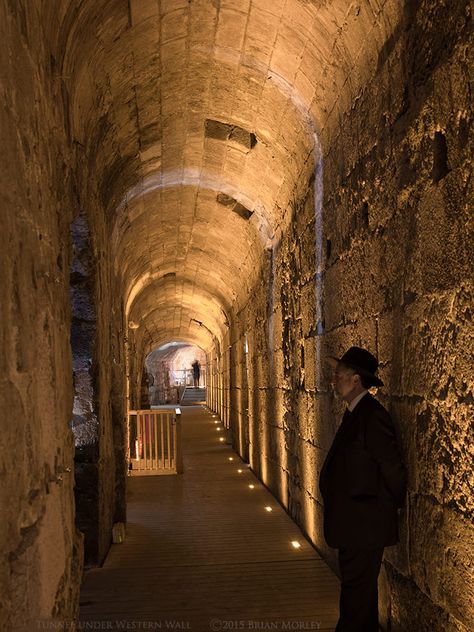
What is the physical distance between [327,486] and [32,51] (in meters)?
2.46

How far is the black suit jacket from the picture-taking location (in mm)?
3160

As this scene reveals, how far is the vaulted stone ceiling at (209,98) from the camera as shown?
12.8 feet

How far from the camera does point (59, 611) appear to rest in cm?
262

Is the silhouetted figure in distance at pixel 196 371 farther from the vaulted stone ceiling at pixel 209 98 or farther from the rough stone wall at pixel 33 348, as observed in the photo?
the rough stone wall at pixel 33 348

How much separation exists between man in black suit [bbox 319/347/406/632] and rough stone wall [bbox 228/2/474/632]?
0.32 feet

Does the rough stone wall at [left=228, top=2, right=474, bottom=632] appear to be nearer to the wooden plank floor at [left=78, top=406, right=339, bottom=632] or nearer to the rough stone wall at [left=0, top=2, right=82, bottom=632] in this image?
the wooden plank floor at [left=78, top=406, right=339, bottom=632]

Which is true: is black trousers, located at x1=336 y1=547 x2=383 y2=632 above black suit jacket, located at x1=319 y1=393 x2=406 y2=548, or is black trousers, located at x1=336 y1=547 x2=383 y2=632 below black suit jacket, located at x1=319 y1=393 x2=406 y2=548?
below

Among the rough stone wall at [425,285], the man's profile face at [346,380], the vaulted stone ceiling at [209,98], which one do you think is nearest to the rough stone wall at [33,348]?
the vaulted stone ceiling at [209,98]

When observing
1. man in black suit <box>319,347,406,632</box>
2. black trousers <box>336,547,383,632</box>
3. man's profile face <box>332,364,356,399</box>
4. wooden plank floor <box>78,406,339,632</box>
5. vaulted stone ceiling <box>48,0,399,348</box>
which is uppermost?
vaulted stone ceiling <box>48,0,399,348</box>

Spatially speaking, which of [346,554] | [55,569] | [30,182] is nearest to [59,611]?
[55,569]

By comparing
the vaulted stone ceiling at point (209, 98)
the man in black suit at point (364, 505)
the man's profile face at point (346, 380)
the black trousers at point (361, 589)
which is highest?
the vaulted stone ceiling at point (209, 98)

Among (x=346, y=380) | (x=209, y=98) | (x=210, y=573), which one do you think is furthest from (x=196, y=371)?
(x=346, y=380)

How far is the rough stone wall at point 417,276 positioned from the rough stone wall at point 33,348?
163 centimetres

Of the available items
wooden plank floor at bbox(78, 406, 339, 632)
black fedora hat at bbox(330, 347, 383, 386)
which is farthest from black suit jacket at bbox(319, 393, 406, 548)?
wooden plank floor at bbox(78, 406, 339, 632)
